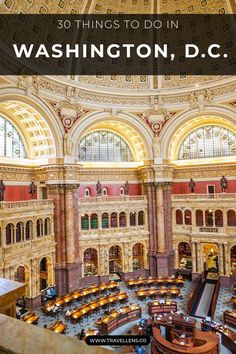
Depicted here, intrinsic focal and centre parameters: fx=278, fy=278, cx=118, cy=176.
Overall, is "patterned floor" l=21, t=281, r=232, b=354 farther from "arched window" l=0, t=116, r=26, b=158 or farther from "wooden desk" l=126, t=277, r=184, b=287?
"arched window" l=0, t=116, r=26, b=158

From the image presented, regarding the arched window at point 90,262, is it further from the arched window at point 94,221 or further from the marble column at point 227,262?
the marble column at point 227,262

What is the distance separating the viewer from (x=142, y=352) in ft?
54.8

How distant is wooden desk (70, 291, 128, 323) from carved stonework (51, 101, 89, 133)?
15.6m

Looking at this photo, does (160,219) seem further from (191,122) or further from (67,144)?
(67,144)

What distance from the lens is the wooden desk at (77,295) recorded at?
72.7ft

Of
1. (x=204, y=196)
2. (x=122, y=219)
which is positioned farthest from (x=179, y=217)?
(x=122, y=219)

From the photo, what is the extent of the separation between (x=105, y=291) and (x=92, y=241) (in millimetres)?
5027

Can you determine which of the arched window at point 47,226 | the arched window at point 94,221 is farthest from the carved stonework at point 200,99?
the arched window at point 47,226

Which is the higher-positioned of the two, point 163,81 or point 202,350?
point 163,81

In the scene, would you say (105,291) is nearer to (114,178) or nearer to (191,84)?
(114,178)

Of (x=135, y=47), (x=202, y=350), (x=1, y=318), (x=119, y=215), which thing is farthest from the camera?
(x=119, y=215)

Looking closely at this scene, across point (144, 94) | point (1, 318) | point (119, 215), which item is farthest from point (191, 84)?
point (1, 318)

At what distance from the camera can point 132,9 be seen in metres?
27.2

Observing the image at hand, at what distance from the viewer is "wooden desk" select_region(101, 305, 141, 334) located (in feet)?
63.1
